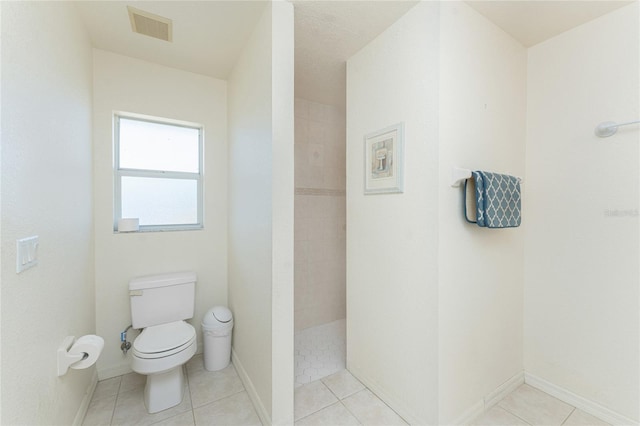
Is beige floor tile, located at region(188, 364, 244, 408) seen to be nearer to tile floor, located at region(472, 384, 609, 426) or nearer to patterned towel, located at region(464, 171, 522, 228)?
tile floor, located at region(472, 384, 609, 426)

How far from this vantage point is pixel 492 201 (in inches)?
58.8

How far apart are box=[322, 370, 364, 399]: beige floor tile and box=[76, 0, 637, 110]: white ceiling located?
7.96 feet

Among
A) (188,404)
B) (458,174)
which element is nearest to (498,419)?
(458,174)

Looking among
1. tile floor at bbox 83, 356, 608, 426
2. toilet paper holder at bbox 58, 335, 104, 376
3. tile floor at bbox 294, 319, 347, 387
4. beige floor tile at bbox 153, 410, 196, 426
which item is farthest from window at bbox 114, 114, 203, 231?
tile floor at bbox 294, 319, 347, 387

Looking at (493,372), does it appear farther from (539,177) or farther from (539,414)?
(539,177)

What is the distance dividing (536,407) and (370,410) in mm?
1051

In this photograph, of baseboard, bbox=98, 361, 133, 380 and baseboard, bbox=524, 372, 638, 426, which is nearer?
baseboard, bbox=524, 372, 638, 426

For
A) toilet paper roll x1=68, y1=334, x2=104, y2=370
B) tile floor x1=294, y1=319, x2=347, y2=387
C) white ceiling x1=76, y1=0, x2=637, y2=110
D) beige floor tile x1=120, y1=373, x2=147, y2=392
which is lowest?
tile floor x1=294, y1=319, x2=347, y2=387

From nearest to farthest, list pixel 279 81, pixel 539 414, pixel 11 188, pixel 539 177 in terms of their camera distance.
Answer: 1. pixel 11 188
2. pixel 279 81
3. pixel 539 414
4. pixel 539 177

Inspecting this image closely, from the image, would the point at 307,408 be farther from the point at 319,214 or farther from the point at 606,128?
the point at 606,128

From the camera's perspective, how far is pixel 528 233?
6.44 feet

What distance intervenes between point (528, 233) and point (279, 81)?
1.99 m

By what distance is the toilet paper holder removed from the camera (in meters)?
1.28

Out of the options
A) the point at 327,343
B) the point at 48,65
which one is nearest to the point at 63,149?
the point at 48,65
